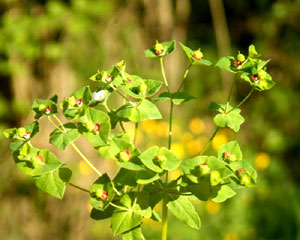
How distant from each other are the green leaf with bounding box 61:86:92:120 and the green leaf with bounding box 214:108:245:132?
27 cm

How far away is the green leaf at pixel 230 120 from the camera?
891 millimetres

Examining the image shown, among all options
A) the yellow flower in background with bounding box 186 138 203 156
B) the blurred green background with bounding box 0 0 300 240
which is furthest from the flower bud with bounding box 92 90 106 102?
the yellow flower in background with bounding box 186 138 203 156

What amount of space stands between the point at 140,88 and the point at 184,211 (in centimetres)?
27

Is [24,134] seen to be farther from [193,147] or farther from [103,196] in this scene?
[193,147]

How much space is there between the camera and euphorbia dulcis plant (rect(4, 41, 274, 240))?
2.64 feet

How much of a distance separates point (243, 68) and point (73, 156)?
2373 mm

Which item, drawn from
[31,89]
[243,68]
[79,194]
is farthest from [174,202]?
[31,89]

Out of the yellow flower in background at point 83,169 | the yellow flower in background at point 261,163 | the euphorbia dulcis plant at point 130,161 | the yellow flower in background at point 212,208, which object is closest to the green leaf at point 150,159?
the euphorbia dulcis plant at point 130,161

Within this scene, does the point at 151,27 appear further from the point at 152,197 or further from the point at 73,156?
the point at 152,197

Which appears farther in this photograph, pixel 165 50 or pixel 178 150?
pixel 178 150

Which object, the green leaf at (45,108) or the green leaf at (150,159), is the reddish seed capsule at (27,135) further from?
the green leaf at (150,159)

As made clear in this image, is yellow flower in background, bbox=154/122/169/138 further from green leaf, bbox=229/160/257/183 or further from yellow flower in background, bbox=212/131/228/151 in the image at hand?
green leaf, bbox=229/160/257/183

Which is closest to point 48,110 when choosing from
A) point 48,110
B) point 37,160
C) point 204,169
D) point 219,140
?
point 48,110

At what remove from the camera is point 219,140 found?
3.39m
